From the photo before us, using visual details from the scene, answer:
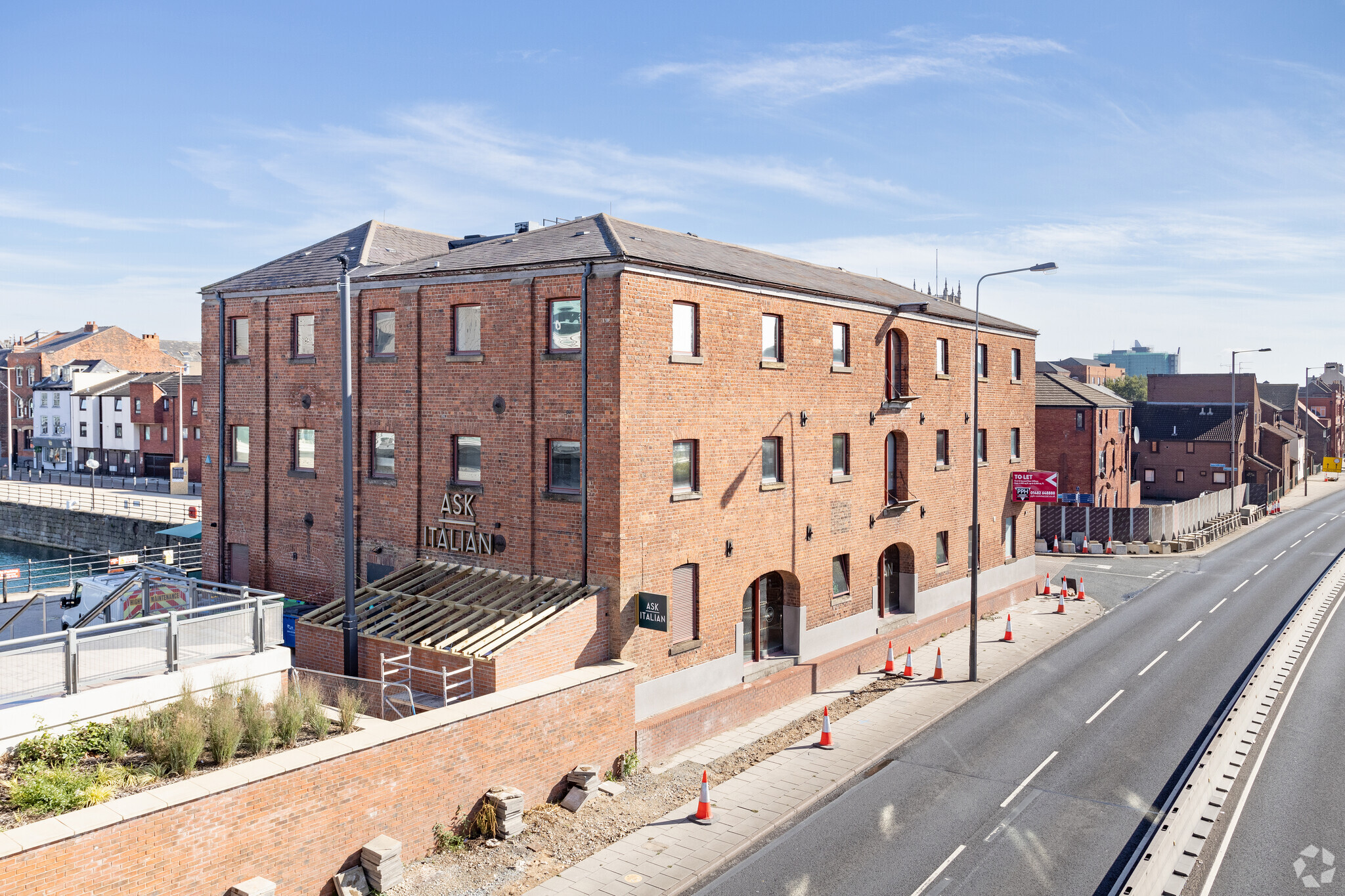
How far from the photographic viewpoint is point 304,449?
2717cm

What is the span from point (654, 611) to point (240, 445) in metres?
16.5

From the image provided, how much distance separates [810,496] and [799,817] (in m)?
10.6

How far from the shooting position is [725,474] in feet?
75.9

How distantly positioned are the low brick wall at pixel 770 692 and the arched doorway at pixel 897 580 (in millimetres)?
986

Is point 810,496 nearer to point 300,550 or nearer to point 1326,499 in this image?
point 300,550

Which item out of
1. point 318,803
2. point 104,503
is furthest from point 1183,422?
point 104,503

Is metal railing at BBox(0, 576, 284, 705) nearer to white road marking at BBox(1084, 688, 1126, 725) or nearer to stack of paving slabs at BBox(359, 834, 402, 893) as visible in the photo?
stack of paving slabs at BBox(359, 834, 402, 893)

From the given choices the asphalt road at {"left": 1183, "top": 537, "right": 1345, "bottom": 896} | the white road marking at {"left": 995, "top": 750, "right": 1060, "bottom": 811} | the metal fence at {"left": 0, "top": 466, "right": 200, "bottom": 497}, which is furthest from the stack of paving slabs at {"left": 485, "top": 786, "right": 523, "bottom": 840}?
the metal fence at {"left": 0, "top": 466, "right": 200, "bottom": 497}

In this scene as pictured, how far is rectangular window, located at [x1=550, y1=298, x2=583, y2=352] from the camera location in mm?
21438

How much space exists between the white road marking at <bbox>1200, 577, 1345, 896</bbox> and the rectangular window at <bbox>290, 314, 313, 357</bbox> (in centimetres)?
2496

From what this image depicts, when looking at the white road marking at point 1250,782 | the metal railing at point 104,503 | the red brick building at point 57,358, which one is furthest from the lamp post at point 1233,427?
the red brick building at point 57,358

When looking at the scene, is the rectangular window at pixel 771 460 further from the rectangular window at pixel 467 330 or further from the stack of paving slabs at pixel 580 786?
the stack of paving slabs at pixel 580 786

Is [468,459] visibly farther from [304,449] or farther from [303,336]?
[303,336]

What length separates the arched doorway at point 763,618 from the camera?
82.4ft
